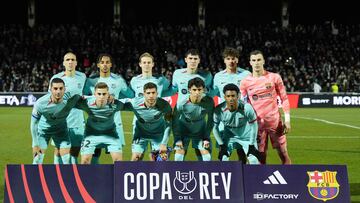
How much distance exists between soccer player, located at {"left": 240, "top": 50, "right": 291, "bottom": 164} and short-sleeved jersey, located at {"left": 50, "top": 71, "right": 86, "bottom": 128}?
2417 millimetres

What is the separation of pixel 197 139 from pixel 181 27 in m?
28.0

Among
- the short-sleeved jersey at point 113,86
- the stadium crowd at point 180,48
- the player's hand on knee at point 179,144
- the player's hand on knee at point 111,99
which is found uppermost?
the stadium crowd at point 180,48

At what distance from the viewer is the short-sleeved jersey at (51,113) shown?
917 centimetres

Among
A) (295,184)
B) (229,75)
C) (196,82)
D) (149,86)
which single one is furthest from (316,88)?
(295,184)

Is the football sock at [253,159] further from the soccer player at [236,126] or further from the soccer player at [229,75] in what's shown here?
the soccer player at [229,75]

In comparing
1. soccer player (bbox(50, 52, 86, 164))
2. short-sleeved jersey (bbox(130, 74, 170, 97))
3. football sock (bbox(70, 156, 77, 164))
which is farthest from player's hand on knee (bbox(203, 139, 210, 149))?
football sock (bbox(70, 156, 77, 164))

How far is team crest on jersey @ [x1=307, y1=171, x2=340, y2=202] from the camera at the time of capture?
7133 millimetres

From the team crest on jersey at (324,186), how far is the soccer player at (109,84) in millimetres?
3260

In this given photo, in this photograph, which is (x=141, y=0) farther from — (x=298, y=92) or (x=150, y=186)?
(x=150, y=186)

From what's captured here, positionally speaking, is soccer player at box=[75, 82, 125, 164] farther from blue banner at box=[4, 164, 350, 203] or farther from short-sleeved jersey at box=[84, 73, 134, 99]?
blue banner at box=[4, 164, 350, 203]

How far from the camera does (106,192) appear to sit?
7.22 m

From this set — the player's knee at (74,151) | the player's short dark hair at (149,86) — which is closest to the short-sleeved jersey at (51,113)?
the player's knee at (74,151)

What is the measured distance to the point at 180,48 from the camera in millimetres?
34656

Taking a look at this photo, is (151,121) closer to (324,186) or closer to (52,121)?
(52,121)
